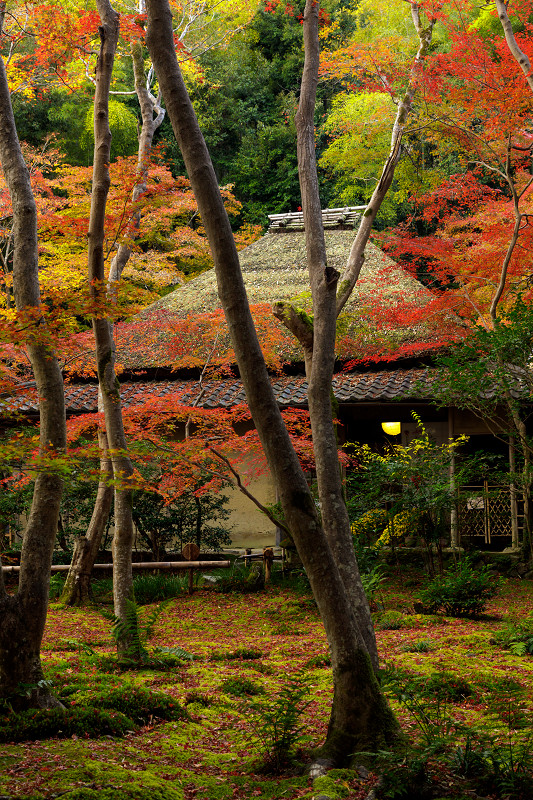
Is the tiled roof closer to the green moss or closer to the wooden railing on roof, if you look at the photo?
the wooden railing on roof

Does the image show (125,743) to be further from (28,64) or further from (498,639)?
(28,64)

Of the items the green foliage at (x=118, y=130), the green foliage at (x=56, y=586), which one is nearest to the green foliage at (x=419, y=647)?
the green foliage at (x=56, y=586)

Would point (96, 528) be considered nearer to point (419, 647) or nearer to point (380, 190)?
point (419, 647)

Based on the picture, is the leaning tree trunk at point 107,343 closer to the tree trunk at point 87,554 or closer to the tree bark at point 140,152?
the tree bark at point 140,152

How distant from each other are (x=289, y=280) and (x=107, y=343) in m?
9.79

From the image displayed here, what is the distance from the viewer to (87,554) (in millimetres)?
9359

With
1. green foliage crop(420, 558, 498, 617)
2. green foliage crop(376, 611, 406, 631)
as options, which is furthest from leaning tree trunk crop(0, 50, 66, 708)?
green foliage crop(420, 558, 498, 617)

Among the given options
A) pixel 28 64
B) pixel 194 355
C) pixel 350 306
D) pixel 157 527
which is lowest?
pixel 157 527

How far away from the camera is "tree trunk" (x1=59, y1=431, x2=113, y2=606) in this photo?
358 inches

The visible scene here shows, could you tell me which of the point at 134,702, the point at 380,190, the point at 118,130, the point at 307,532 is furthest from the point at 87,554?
the point at 118,130

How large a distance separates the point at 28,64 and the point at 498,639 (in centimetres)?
1397

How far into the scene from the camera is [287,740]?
3.63 metres

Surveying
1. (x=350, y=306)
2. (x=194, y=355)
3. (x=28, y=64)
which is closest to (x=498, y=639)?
(x=194, y=355)

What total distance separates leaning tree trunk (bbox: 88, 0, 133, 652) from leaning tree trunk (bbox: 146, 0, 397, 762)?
268cm
